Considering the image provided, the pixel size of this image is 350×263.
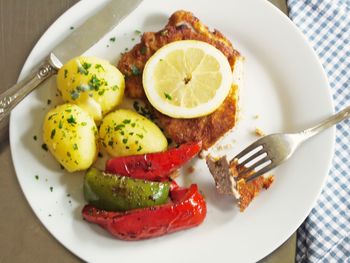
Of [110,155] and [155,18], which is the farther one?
[155,18]

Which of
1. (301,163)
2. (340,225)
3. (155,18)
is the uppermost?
(155,18)

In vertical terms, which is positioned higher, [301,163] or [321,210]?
[301,163]

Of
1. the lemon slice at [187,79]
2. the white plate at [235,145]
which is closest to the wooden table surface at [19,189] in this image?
the white plate at [235,145]

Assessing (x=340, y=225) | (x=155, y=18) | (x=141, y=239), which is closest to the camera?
(x=141, y=239)

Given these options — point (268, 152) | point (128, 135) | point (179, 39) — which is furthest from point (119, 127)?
point (268, 152)

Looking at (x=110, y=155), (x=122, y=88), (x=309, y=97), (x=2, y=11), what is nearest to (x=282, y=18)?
(x=309, y=97)

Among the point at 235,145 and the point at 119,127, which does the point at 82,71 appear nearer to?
the point at 119,127

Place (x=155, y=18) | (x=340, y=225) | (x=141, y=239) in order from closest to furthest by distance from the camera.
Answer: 1. (x=141, y=239)
2. (x=340, y=225)
3. (x=155, y=18)

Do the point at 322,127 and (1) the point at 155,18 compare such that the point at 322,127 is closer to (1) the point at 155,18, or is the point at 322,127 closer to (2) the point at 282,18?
(2) the point at 282,18
